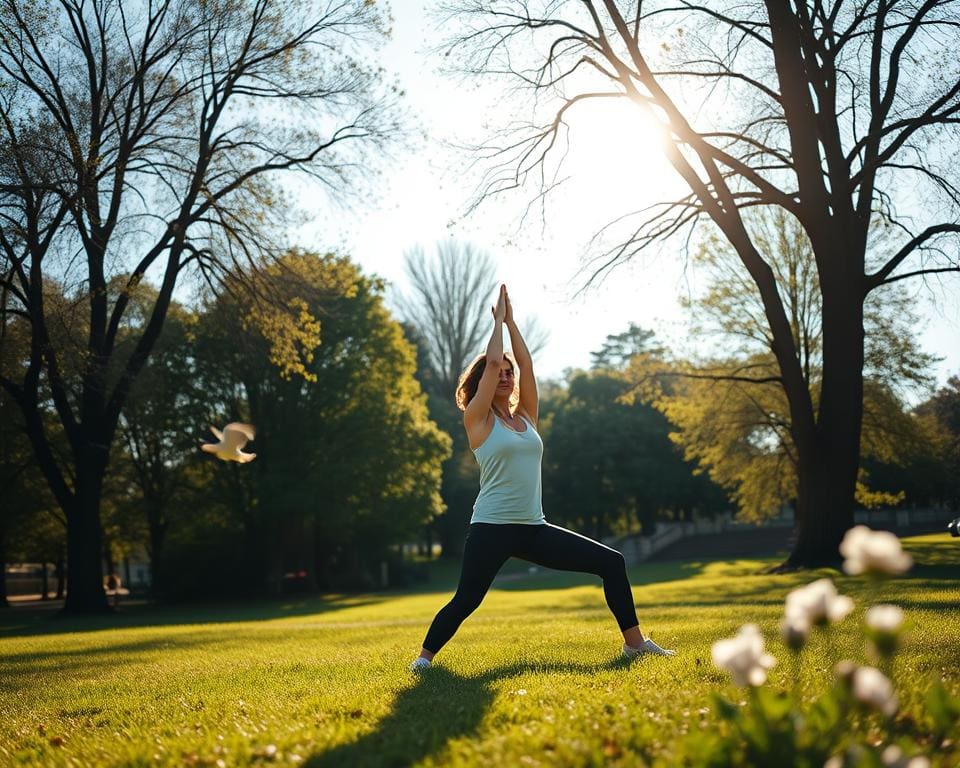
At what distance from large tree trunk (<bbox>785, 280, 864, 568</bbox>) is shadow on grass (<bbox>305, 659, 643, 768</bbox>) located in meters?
13.8

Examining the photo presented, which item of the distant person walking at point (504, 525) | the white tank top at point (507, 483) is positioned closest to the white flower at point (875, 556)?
the distant person walking at point (504, 525)

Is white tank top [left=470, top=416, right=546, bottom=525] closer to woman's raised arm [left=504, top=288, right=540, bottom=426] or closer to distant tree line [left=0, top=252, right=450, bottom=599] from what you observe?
woman's raised arm [left=504, top=288, right=540, bottom=426]

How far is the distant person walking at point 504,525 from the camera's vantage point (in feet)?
20.2

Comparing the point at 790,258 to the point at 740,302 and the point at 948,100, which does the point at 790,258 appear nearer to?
the point at 740,302

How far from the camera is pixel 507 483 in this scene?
20.3ft

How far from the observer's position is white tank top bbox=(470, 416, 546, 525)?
618cm

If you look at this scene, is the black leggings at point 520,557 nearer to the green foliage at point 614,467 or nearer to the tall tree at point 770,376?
the tall tree at point 770,376

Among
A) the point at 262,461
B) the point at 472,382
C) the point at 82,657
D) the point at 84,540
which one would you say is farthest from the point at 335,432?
the point at 472,382

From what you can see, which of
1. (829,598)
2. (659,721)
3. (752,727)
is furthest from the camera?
(659,721)

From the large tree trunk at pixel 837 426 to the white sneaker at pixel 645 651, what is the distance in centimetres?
1342

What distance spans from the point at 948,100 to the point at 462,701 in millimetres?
17711

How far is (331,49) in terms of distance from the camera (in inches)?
924

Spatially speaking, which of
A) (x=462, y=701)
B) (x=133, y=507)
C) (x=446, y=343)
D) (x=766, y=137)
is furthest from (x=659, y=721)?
(x=446, y=343)

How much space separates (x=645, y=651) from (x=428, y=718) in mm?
2300
